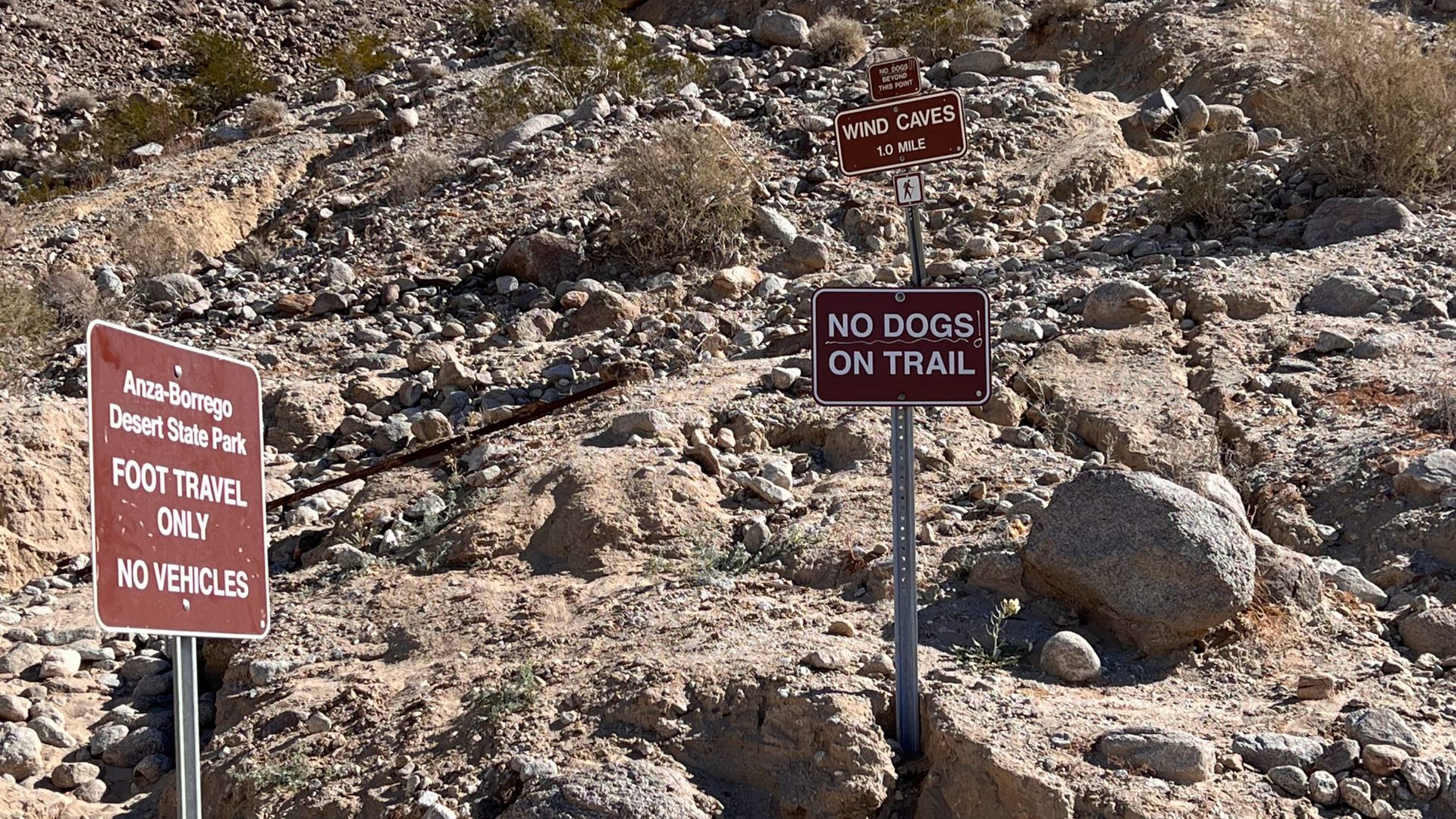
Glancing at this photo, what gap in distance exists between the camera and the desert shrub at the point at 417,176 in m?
11.1

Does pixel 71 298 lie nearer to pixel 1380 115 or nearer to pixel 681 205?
pixel 681 205

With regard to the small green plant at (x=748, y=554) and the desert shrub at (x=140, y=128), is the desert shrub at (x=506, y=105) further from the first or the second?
the small green plant at (x=748, y=554)

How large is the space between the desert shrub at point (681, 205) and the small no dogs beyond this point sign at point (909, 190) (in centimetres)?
451

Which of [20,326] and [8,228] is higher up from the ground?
[8,228]

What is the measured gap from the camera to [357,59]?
52.2 ft

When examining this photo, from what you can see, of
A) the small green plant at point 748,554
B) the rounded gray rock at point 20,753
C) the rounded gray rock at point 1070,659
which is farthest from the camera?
the small green plant at point 748,554

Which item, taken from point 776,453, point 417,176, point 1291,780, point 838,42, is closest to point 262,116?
Result: point 417,176

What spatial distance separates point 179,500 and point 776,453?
3926 mm

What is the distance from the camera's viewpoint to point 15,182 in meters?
14.7

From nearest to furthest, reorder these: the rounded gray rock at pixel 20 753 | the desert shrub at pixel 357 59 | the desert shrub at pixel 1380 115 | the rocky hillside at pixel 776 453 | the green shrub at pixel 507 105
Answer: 1. the rocky hillside at pixel 776 453
2. the rounded gray rock at pixel 20 753
3. the desert shrub at pixel 1380 115
4. the green shrub at pixel 507 105
5. the desert shrub at pixel 357 59

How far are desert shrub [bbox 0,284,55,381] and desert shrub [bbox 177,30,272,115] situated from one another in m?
6.57

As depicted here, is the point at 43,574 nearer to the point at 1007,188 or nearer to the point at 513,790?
the point at 513,790

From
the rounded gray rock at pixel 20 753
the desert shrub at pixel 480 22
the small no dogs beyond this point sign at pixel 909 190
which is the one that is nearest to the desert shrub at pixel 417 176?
the desert shrub at pixel 480 22

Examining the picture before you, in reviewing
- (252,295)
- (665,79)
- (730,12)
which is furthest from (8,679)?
(730,12)
